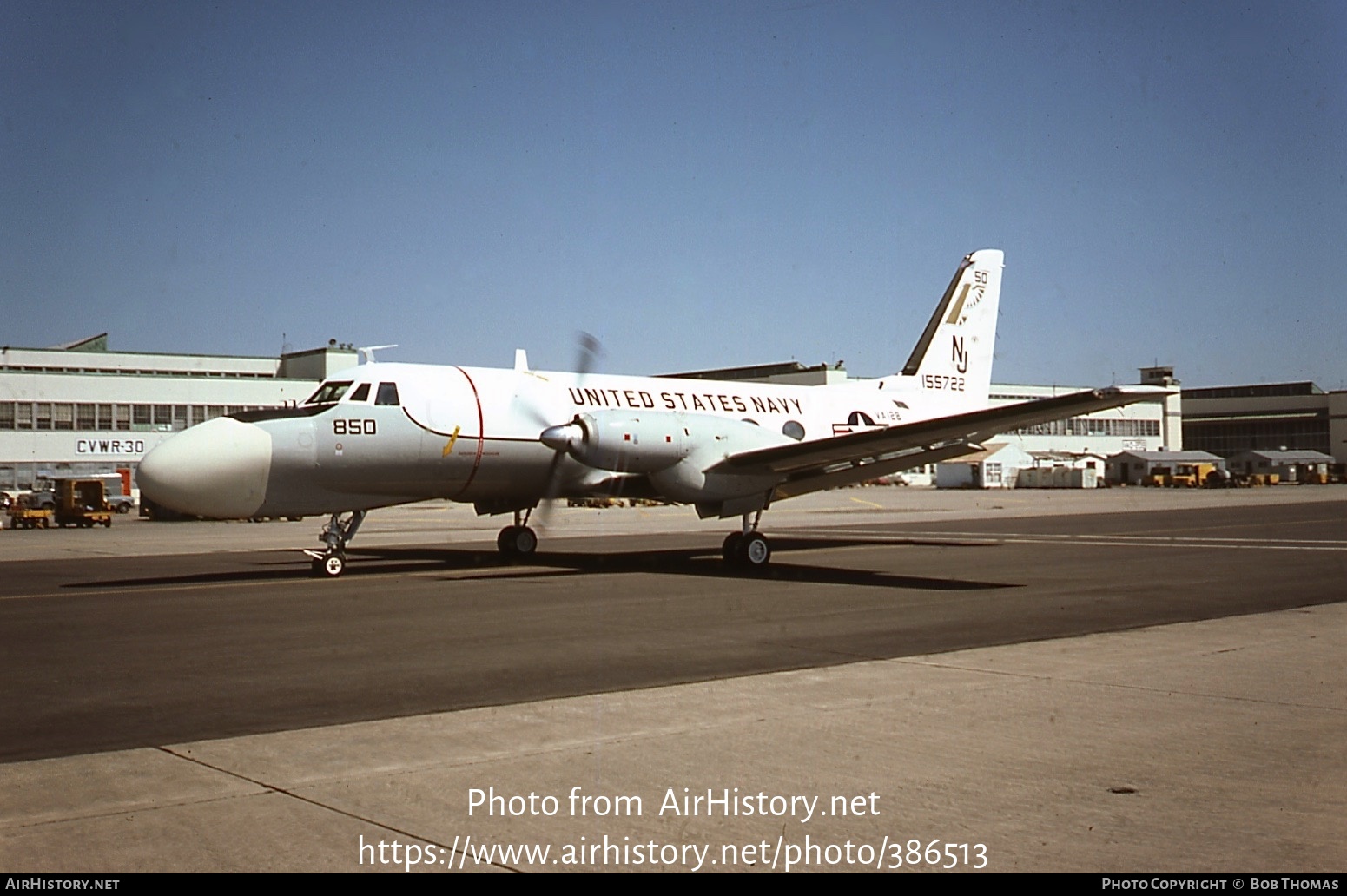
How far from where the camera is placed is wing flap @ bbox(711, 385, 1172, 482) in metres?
17.6

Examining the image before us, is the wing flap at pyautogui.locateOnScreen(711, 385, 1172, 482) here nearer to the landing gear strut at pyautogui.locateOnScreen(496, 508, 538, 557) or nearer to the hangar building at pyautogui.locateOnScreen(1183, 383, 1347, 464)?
the landing gear strut at pyautogui.locateOnScreen(496, 508, 538, 557)

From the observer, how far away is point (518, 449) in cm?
2084

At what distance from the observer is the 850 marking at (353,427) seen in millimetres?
18859

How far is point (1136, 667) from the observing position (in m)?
9.87

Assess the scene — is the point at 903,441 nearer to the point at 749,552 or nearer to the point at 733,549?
the point at 749,552

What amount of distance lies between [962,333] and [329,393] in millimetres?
15618

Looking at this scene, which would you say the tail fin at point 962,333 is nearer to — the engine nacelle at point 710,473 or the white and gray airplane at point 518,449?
the white and gray airplane at point 518,449

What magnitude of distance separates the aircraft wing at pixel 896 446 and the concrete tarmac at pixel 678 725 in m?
2.56

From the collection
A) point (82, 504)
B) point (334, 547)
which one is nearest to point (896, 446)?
point (334, 547)

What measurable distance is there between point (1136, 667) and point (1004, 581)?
26.2ft

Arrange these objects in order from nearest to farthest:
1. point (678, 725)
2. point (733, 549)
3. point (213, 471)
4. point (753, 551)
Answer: point (678, 725), point (213, 471), point (753, 551), point (733, 549)

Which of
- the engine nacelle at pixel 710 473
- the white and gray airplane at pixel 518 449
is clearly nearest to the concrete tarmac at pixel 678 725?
the white and gray airplane at pixel 518 449

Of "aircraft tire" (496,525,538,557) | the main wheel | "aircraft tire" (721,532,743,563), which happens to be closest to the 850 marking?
the main wheel
